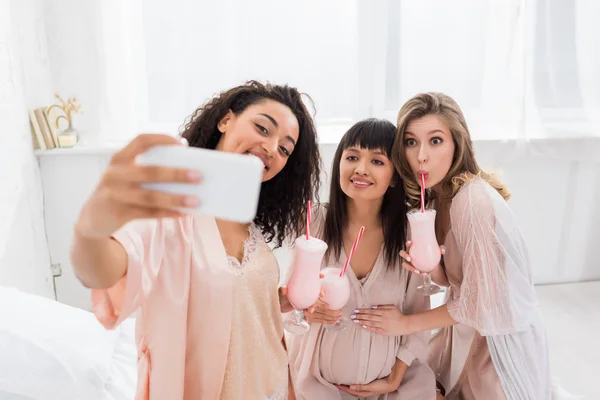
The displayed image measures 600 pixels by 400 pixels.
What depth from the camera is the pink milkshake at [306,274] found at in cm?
141

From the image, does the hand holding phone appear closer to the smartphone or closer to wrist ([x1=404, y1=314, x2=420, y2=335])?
the smartphone

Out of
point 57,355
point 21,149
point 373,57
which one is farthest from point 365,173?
point 21,149

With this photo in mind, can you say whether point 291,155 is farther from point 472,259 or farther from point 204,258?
point 472,259

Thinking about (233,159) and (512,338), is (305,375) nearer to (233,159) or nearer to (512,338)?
(512,338)

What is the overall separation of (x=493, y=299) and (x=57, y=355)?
1.24 meters

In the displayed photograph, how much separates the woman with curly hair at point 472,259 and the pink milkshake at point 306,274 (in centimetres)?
33

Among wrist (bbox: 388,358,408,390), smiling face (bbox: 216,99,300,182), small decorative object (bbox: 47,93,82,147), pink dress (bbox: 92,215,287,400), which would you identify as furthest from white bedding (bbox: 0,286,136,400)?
small decorative object (bbox: 47,93,82,147)

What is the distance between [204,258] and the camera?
109 cm

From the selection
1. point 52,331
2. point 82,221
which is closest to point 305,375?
point 52,331

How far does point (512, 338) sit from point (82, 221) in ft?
4.80

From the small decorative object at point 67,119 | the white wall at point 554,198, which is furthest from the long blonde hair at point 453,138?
the small decorative object at point 67,119

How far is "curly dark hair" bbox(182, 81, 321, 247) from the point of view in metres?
1.28

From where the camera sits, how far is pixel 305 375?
1.80 m

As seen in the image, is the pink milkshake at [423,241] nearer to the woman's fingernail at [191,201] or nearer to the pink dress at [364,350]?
the pink dress at [364,350]
